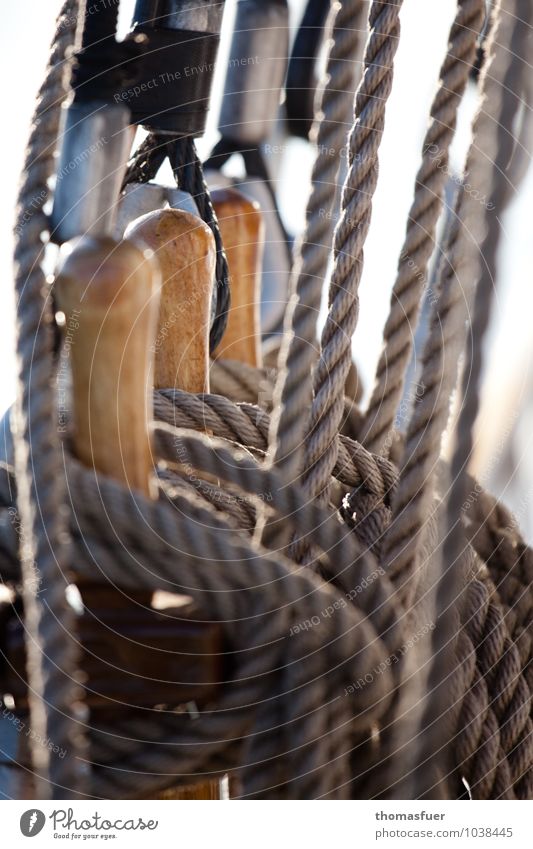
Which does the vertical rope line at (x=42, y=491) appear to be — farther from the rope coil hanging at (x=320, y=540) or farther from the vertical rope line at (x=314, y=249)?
the vertical rope line at (x=314, y=249)

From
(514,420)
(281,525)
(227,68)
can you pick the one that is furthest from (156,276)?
(227,68)

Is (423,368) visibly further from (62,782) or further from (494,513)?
(62,782)

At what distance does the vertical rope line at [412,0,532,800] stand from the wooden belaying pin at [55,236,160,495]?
151 mm

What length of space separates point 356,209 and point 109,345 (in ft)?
0.62

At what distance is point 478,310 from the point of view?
1.71 ft

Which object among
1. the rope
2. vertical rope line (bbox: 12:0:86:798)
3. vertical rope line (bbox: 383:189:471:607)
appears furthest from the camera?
the rope

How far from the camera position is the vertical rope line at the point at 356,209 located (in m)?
0.57

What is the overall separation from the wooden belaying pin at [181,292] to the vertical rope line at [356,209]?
0.10 metres

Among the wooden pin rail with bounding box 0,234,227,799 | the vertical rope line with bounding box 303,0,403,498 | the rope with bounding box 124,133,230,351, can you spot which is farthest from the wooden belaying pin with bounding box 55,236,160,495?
the rope with bounding box 124,133,230,351

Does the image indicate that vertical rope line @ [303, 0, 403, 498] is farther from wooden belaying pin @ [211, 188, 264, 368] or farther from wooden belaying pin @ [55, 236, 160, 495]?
wooden belaying pin @ [211, 188, 264, 368]

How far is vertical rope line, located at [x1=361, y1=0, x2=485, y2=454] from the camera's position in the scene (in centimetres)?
57
